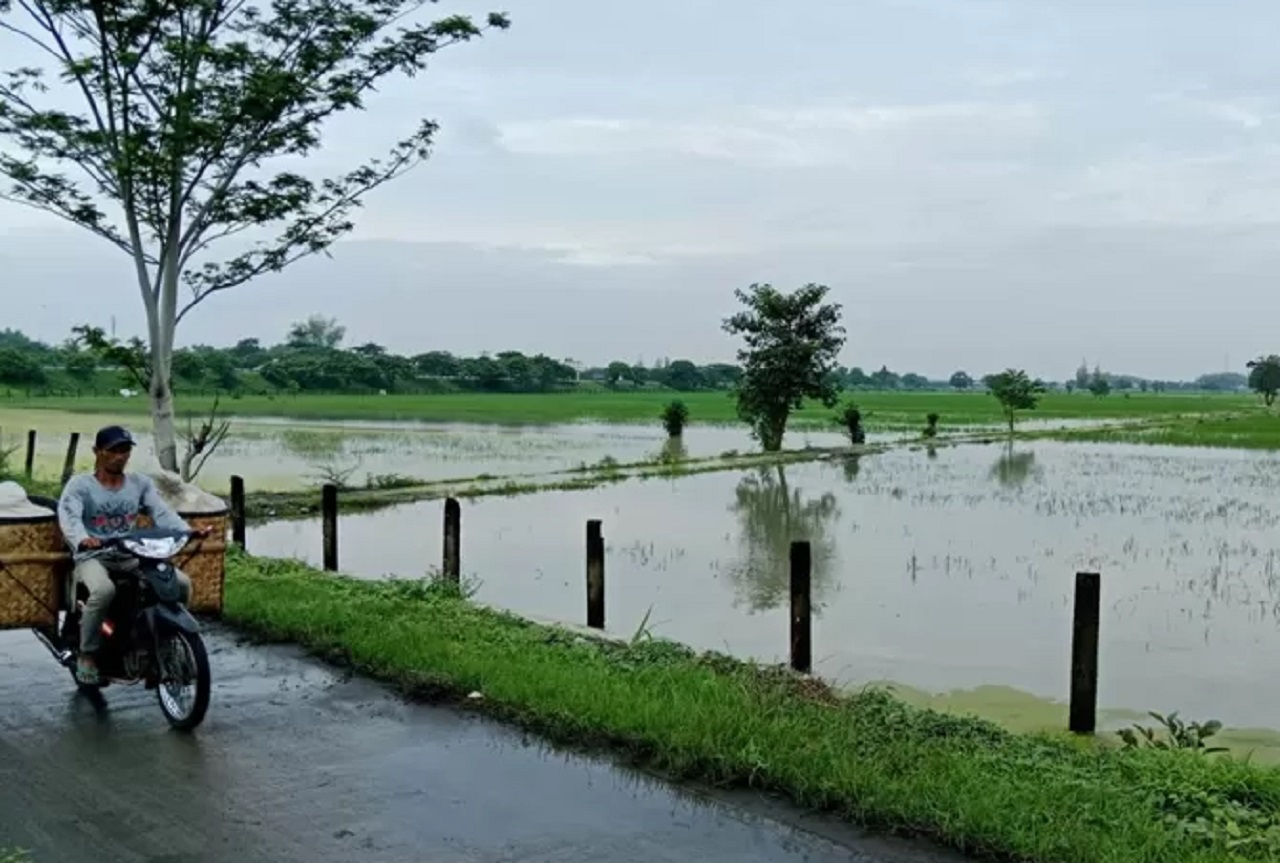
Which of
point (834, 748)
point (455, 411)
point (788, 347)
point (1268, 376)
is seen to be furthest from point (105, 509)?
point (1268, 376)

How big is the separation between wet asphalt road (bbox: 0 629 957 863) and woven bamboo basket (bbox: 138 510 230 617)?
0.60m

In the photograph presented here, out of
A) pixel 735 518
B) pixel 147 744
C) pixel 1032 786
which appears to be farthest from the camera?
pixel 735 518

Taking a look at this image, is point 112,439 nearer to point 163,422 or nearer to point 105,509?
point 105,509

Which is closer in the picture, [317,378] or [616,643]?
[616,643]

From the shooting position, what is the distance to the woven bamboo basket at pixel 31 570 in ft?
19.9

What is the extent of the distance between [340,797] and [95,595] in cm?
196

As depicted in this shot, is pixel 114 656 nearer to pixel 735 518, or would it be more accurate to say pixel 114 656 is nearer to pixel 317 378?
pixel 735 518

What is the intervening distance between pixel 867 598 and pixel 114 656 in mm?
7692

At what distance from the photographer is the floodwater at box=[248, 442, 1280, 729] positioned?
9.01 metres

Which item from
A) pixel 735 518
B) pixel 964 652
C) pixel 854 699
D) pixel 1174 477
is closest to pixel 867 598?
pixel 964 652

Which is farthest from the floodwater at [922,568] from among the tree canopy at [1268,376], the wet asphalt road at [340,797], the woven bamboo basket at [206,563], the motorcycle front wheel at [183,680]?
the tree canopy at [1268,376]

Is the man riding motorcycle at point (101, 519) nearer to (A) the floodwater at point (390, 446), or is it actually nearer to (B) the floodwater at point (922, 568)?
(B) the floodwater at point (922, 568)

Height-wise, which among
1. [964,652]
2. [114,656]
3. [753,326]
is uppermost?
[753,326]

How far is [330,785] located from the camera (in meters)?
4.97
